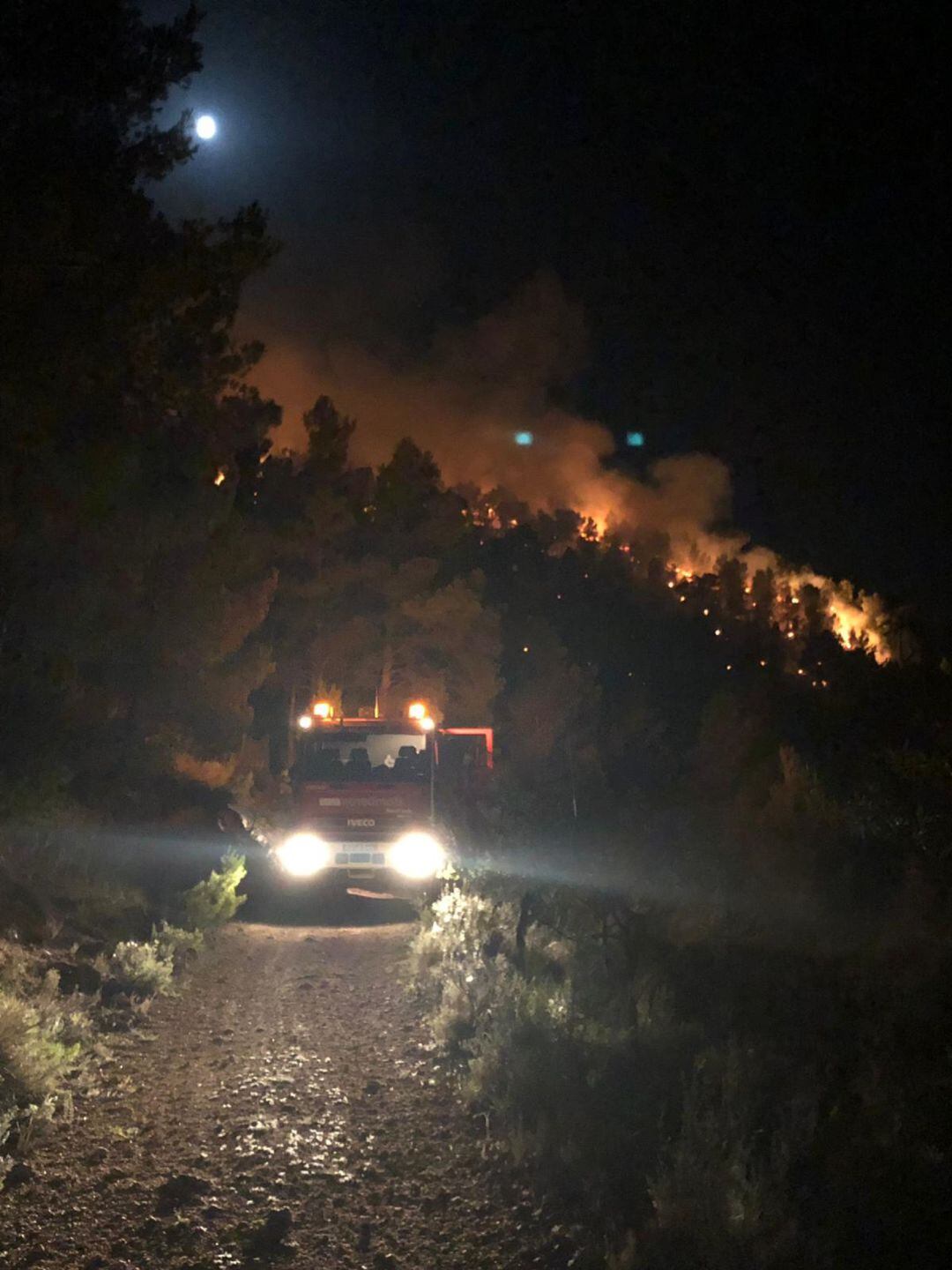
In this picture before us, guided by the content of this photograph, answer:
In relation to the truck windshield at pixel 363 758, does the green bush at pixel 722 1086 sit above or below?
below

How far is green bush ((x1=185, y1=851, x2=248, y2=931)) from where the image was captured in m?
11.6

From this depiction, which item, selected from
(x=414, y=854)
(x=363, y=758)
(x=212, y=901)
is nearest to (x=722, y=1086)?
(x=212, y=901)

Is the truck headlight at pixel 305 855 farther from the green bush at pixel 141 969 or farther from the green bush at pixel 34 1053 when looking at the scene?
the green bush at pixel 34 1053

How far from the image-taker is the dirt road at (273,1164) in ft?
15.7

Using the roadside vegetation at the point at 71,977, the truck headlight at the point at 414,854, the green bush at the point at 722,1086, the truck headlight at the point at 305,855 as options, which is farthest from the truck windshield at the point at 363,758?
the green bush at the point at 722,1086

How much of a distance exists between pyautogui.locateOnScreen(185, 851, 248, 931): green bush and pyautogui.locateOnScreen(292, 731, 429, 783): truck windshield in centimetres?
245

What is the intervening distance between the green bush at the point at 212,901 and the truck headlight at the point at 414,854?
6.55ft

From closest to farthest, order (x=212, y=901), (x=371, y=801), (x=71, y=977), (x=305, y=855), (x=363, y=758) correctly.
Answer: (x=71, y=977), (x=212, y=901), (x=305, y=855), (x=371, y=801), (x=363, y=758)

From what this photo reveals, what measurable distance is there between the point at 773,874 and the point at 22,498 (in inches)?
304

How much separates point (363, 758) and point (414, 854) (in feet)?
6.04

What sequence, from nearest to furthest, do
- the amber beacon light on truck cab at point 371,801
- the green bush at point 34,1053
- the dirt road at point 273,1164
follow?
1. the dirt road at point 273,1164
2. the green bush at point 34,1053
3. the amber beacon light on truck cab at point 371,801

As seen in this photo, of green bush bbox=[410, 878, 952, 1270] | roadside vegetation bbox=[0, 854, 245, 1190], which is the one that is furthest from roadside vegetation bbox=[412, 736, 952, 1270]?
roadside vegetation bbox=[0, 854, 245, 1190]

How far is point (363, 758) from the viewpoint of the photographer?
15211mm

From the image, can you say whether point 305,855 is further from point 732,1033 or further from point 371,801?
point 732,1033
